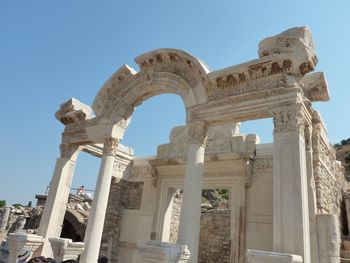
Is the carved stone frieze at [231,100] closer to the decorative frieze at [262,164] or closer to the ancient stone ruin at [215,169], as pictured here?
the ancient stone ruin at [215,169]

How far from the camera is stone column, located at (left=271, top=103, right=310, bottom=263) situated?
4449 mm

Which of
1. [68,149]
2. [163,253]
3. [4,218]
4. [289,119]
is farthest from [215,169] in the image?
[4,218]

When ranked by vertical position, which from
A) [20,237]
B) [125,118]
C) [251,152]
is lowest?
[20,237]

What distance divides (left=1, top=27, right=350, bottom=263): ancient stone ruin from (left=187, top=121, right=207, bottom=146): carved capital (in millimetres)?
25

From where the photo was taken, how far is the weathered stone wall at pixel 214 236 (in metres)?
Result: 11.4

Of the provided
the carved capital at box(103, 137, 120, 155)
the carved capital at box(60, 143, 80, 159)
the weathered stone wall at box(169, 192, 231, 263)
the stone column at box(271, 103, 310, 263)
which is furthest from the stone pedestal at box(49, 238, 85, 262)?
the weathered stone wall at box(169, 192, 231, 263)

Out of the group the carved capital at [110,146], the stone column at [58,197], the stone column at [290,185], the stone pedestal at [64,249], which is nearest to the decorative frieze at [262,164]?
the stone column at [290,185]

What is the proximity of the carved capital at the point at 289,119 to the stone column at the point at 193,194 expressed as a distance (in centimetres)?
175

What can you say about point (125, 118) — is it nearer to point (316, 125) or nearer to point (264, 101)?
point (264, 101)

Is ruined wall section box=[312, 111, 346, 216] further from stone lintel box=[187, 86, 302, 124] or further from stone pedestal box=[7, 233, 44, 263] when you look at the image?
stone pedestal box=[7, 233, 44, 263]

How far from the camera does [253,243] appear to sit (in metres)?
7.43

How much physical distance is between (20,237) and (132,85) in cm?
513

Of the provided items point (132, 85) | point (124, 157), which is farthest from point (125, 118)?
point (124, 157)

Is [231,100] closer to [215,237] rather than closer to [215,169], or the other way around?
[215,169]
